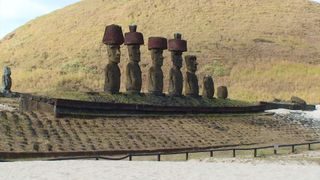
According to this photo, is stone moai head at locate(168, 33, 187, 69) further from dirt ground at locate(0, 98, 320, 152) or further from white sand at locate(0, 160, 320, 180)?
white sand at locate(0, 160, 320, 180)

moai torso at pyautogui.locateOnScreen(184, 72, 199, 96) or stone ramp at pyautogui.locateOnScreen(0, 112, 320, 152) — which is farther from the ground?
moai torso at pyautogui.locateOnScreen(184, 72, 199, 96)

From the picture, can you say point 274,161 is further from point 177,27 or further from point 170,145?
point 177,27

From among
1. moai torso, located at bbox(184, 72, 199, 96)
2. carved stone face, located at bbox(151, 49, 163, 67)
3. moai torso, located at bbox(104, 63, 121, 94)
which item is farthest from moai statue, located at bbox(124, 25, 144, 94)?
moai torso, located at bbox(184, 72, 199, 96)

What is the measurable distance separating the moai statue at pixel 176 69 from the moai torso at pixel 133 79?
2.19 metres

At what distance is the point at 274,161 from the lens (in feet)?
53.8

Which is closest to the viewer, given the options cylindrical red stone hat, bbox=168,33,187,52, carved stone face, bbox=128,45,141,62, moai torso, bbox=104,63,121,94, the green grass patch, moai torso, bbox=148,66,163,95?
the green grass patch

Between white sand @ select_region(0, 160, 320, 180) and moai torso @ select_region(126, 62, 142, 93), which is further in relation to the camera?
moai torso @ select_region(126, 62, 142, 93)

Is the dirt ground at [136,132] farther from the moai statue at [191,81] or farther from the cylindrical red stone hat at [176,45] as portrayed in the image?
the cylindrical red stone hat at [176,45]

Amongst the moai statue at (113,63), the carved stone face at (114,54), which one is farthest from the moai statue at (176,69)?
the carved stone face at (114,54)

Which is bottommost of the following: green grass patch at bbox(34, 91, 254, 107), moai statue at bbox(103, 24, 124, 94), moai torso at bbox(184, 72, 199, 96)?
green grass patch at bbox(34, 91, 254, 107)

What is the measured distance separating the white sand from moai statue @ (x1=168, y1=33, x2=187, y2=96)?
995 centimetres

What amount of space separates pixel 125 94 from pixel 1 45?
2016 inches

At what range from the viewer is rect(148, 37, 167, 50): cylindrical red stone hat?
24375 mm

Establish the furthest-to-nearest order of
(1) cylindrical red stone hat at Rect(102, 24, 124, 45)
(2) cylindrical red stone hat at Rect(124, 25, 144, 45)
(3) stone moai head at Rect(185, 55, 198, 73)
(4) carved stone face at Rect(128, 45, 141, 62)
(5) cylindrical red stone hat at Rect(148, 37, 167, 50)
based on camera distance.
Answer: (3) stone moai head at Rect(185, 55, 198, 73) < (5) cylindrical red stone hat at Rect(148, 37, 167, 50) < (4) carved stone face at Rect(128, 45, 141, 62) < (2) cylindrical red stone hat at Rect(124, 25, 144, 45) < (1) cylindrical red stone hat at Rect(102, 24, 124, 45)
